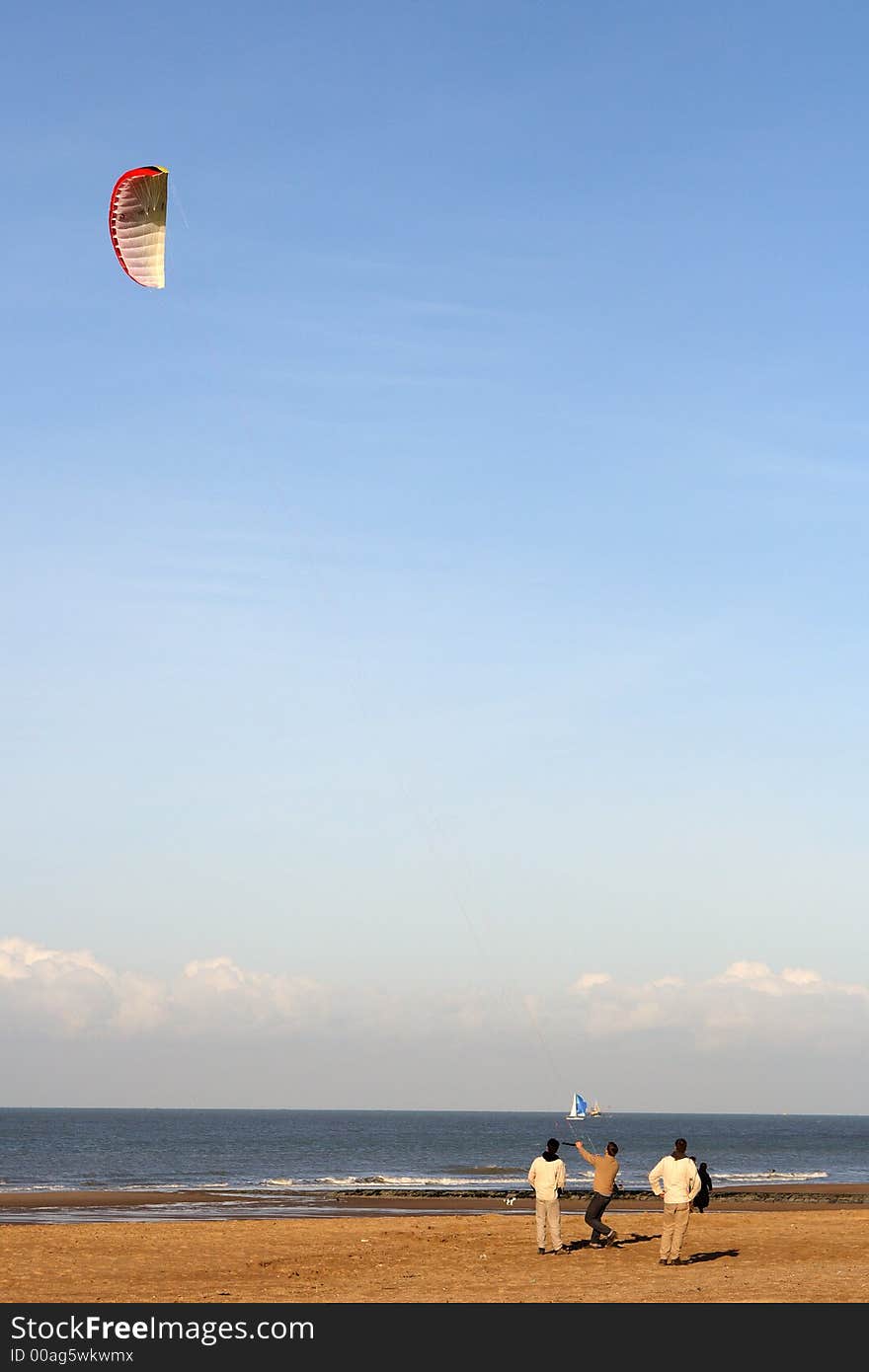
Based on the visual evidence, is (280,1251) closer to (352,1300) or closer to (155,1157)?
(352,1300)

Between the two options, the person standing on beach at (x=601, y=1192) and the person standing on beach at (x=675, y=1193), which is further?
the person standing on beach at (x=601, y=1192)

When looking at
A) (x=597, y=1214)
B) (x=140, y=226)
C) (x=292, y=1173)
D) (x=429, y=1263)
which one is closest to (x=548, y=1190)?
(x=597, y=1214)

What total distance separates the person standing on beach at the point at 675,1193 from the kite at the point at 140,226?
18309 millimetres

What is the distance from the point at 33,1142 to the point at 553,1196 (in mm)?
117007

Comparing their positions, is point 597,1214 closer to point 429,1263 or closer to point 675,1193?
point 675,1193

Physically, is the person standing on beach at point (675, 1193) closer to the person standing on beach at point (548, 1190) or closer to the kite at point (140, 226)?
the person standing on beach at point (548, 1190)

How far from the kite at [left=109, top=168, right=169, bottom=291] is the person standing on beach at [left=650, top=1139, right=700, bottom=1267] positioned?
60.1 ft

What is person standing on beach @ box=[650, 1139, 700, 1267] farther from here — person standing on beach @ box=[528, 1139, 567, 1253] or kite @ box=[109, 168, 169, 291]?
kite @ box=[109, 168, 169, 291]

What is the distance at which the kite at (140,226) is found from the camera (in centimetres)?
2709

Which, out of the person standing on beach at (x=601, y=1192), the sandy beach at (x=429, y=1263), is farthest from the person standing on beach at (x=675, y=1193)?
the person standing on beach at (x=601, y=1192)

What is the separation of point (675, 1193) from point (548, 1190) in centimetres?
195

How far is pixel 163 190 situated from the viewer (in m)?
27.2
